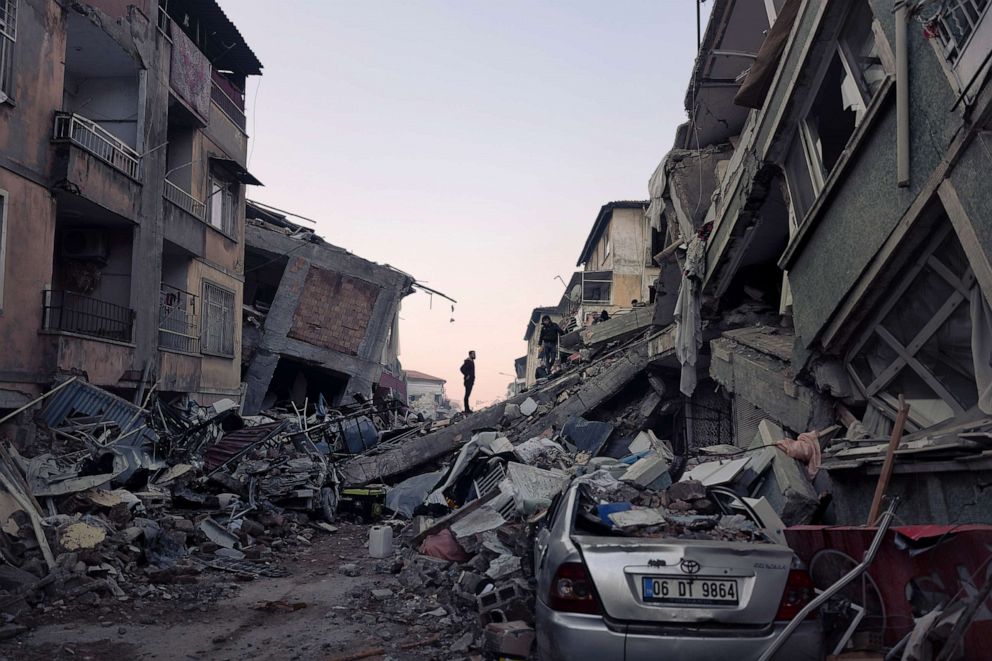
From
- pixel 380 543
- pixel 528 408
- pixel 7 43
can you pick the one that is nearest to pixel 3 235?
pixel 7 43

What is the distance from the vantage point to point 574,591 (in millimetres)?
3516

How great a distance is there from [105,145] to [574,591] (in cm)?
1300

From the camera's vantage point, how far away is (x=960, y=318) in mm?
6168

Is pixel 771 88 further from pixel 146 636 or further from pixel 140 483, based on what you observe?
pixel 140 483

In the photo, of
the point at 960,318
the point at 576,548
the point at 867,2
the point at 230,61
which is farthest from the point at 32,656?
the point at 230,61

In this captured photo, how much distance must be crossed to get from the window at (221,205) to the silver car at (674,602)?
52.8 feet

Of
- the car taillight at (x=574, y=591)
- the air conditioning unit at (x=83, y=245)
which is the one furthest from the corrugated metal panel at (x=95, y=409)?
the car taillight at (x=574, y=591)

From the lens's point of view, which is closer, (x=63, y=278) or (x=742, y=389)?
(x=742, y=389)

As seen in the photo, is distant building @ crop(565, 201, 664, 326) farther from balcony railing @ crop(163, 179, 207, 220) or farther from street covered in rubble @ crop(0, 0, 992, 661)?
balcony railing @ crop(163, 179, 207, 220)

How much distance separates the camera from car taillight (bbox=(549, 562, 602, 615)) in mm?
3480

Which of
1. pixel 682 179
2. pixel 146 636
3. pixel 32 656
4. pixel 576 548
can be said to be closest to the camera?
pixel 576 548

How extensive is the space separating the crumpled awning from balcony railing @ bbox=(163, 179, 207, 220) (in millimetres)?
1423

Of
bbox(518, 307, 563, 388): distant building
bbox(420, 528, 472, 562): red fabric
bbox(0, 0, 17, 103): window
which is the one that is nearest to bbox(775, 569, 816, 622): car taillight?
bbox(420, 528, 472, 562): red fabric

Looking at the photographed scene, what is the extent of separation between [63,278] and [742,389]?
1230 cm
